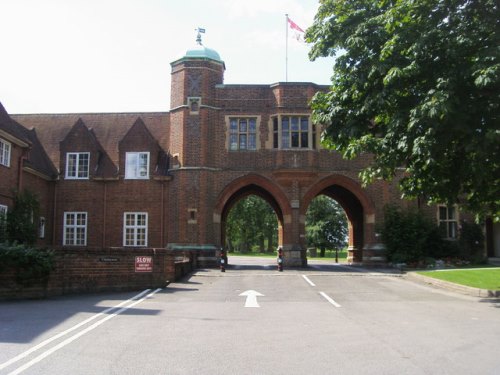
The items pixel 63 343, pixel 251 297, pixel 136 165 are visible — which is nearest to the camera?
pixel 63 343

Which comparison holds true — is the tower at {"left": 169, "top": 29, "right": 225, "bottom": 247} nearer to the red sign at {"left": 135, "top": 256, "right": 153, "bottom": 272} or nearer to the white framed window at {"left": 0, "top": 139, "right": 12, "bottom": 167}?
the white framed window at {"left": 0, "top": 139, "right": 12, "bottom": 167}

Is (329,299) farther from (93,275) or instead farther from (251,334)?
(93,275)

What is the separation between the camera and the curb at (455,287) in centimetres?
1696

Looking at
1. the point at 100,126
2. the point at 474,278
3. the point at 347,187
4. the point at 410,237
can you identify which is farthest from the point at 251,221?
the point at 474,278

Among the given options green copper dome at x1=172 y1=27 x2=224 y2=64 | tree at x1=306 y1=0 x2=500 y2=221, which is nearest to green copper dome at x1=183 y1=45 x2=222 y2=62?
green copper dome at x1=172 y1=27 x2=224 y2=64

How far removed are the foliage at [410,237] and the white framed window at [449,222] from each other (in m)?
1.31

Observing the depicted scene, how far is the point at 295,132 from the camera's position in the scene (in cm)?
3166

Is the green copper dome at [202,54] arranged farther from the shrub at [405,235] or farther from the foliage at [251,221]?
the foliage at [251,221]

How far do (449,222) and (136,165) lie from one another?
733 inches

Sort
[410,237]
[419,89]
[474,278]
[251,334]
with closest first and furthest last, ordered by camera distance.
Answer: [251,334], [419,89], [474,278], [410,237]

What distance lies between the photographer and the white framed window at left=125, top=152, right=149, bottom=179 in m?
32.6

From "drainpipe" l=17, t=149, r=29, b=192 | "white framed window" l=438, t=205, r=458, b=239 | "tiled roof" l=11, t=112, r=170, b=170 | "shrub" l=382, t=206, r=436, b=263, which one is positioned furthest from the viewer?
"tiled roof" l=11, t=112, r=170, b=170

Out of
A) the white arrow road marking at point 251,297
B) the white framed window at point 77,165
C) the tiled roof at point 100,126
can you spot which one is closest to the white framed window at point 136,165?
the tiled roof at point 100,126

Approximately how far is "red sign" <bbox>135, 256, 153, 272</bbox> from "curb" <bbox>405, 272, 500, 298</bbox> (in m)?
10.2
